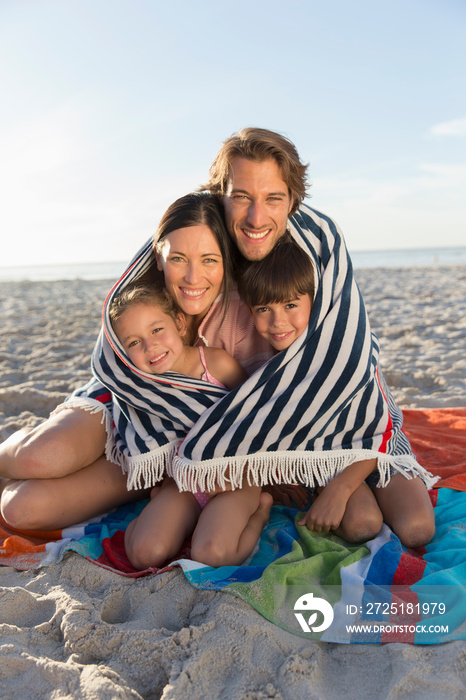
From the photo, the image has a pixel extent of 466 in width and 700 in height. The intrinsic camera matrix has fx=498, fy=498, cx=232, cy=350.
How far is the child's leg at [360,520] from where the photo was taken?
2.06 meters

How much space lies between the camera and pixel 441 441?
3.03 meters

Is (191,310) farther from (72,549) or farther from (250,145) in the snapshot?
(72,549)

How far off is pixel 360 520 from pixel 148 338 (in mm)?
1179

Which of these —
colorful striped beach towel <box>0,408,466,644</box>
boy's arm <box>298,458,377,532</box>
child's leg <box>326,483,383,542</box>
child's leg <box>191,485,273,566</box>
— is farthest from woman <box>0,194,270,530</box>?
child's leg <box>326,483,383,542</box>

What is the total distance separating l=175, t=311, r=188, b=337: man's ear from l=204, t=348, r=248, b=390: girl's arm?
0.14 metres

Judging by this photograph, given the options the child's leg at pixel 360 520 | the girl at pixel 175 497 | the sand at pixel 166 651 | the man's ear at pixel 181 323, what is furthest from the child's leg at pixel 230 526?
the man's ear at pixel 181 323

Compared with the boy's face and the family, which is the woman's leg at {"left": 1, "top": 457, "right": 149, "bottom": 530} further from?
the boy's face

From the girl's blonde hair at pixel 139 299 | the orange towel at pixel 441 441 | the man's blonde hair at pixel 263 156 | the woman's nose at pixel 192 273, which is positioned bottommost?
the orange towel at pixel 441 441

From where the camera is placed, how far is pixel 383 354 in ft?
15.6

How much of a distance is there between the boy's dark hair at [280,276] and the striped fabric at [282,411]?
51 mm

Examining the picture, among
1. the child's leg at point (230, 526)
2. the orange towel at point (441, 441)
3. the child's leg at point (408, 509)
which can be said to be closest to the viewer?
the child's leg at point (230, 526)

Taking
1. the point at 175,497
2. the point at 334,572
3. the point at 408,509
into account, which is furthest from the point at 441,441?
the point at 175,497

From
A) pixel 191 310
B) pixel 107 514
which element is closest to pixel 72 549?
pixel 107 514

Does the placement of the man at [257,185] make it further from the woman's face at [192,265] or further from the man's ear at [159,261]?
the man's ear at [159,261]
